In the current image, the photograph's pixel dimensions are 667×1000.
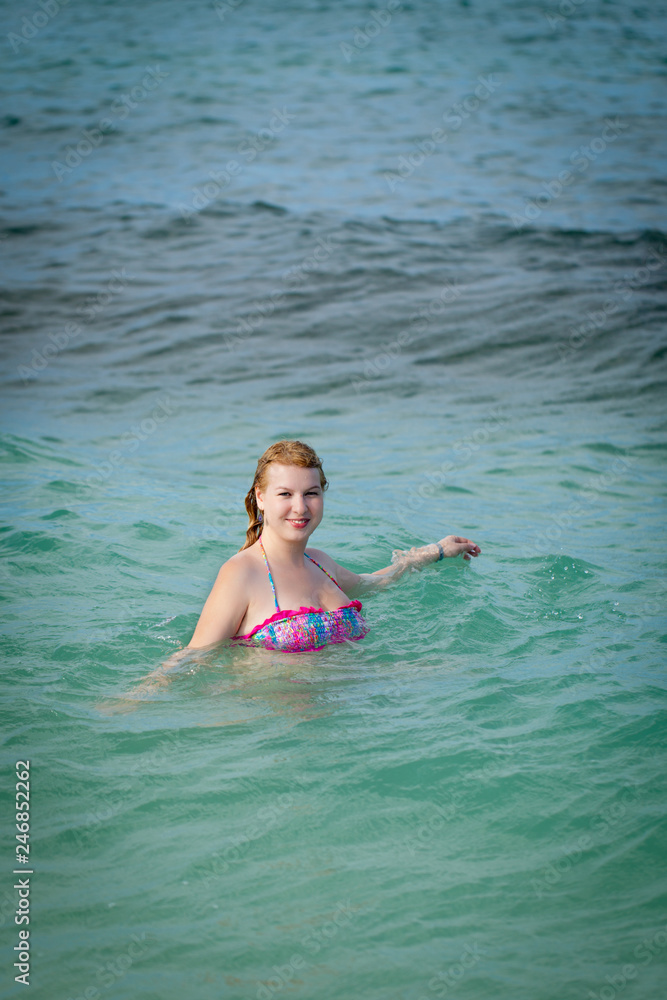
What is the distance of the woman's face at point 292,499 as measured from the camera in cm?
436

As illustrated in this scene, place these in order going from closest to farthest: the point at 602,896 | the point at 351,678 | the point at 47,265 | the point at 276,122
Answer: the point at 602,896, the point at 351,678, the point at 47,265, the point at 276,122

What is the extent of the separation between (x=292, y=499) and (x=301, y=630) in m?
0.64

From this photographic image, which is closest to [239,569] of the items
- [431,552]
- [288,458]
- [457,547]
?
[288,458]

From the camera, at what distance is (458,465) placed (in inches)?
352

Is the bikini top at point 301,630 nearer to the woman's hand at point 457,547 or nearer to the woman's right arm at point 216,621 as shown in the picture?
the woman's right arm at point 216,621

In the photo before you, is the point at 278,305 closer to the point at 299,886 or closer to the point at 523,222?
the point at 523,222

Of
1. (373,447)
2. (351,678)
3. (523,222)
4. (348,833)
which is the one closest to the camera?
(348,833)

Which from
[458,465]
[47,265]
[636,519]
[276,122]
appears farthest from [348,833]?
[276,122]

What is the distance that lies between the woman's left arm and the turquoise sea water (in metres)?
0.22

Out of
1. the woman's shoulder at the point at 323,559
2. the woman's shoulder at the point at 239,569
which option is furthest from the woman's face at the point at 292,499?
the woman's shoulder at the point at 323,559

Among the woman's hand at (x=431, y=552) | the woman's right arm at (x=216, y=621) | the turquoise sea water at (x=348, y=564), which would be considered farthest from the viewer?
the woman's hand at (x=431, y=552)

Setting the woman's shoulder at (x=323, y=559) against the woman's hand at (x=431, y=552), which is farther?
the woman's hand at (x=431, y=552)

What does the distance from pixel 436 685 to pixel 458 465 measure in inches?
188

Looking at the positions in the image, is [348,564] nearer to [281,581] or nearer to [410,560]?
[410,560]
